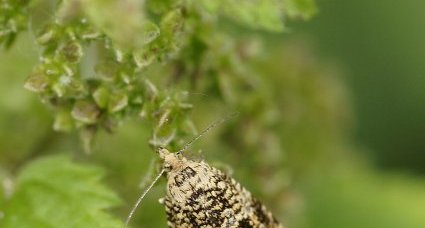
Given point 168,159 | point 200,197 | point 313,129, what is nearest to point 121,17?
point 168,159

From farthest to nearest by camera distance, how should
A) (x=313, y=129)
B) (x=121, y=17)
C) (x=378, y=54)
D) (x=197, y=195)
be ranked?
(x=378, y=54) < (x=313, y=129) < (x=197, y=195) < (x=121, y=17)

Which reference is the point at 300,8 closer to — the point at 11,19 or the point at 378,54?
the point at 11,19

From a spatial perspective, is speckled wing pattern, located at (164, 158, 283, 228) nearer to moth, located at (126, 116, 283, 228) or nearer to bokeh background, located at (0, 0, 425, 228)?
moth, located at (126, 116, 283, 228)

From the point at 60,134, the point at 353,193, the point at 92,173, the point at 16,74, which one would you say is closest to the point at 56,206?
the point at 92,173

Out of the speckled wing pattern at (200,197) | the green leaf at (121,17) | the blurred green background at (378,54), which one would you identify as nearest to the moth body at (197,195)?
the speckled wing pattern at (200,197)

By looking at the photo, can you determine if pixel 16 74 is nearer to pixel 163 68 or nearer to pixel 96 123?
pixel 163 68

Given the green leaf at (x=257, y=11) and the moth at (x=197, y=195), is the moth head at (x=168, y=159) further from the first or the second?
the green leaf at (x=257, y=11)

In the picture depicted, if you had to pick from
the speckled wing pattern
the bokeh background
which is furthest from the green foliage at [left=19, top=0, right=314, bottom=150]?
the bokeh background
